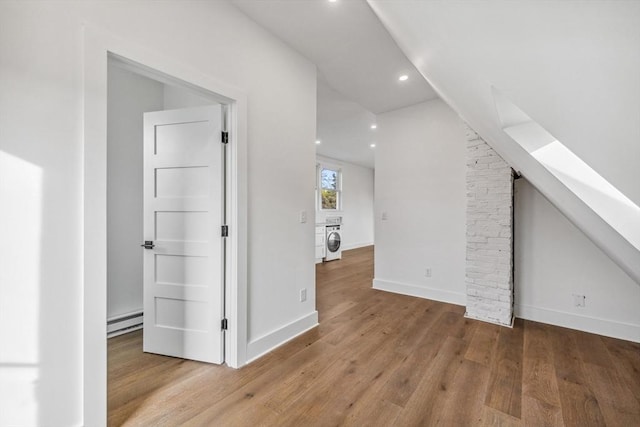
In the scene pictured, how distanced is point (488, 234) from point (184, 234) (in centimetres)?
303

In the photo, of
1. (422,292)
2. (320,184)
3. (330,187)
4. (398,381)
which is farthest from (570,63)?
(330,187)

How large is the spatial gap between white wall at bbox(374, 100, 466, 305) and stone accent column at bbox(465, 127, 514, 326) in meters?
0.49

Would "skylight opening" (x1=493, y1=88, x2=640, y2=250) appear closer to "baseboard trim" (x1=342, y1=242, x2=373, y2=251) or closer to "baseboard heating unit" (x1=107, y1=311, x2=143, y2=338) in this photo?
"baseboard heating unit" (x1=107, y1=311, x2=143, y2=338)

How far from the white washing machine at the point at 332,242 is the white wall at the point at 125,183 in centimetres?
430

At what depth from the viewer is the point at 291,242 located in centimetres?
265

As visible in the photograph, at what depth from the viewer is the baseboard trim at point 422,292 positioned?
3.61 meters

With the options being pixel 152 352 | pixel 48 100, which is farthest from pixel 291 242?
pixel 48 100

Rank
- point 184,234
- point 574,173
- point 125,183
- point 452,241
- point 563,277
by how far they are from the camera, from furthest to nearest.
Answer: point 452,241 → point 563,277 → point 125,183 → point 184,234 → point 574,173

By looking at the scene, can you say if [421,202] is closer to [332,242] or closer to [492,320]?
[492,320]

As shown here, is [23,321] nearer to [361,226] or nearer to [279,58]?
[279,58]

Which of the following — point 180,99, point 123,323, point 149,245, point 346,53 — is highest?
point 346,53

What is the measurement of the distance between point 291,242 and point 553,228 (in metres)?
2.85

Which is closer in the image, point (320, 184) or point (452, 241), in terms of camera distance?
point (452, 241)

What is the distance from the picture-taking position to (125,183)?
2.83 m
